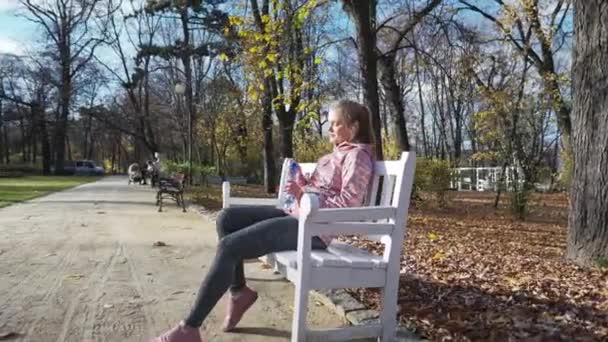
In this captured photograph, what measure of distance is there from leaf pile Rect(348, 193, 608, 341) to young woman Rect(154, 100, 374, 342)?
2.82ft

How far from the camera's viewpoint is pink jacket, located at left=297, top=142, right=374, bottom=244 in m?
3.05

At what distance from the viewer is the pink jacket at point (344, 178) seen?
10.00ft

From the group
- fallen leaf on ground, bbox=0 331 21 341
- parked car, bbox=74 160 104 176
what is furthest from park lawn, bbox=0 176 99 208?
parked car, bbox=74 160 104 176

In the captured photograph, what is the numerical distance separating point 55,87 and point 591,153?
142 ft

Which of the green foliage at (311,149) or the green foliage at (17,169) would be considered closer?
the green foliage at (311,149)

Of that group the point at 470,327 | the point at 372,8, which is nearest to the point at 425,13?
the point at 372,8

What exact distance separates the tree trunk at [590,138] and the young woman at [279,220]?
2.36 m

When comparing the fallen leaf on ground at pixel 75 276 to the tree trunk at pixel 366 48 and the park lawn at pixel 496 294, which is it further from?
the tree trunk at pixel 366 48

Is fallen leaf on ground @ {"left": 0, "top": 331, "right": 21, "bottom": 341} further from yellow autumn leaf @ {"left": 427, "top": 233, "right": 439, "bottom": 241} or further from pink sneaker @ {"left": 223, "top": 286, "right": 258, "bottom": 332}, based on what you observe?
yellow autumn leaf @ {"left": 427, "top": 233, "right": 439, "bottom": 241}

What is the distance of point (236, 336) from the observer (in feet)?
10.6

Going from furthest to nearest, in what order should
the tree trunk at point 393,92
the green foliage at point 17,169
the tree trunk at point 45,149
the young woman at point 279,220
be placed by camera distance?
the tree trunk at point 45,149 < the green foliage at point 17,169 < the tree trunk at point 393,92 < the young woman at point 279,220

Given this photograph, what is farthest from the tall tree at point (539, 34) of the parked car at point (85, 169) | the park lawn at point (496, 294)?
the parked car at point (85, 169)

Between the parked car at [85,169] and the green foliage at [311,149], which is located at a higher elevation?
the green foliage at [311,149]

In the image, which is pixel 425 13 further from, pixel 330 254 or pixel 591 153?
pixel 330 254
